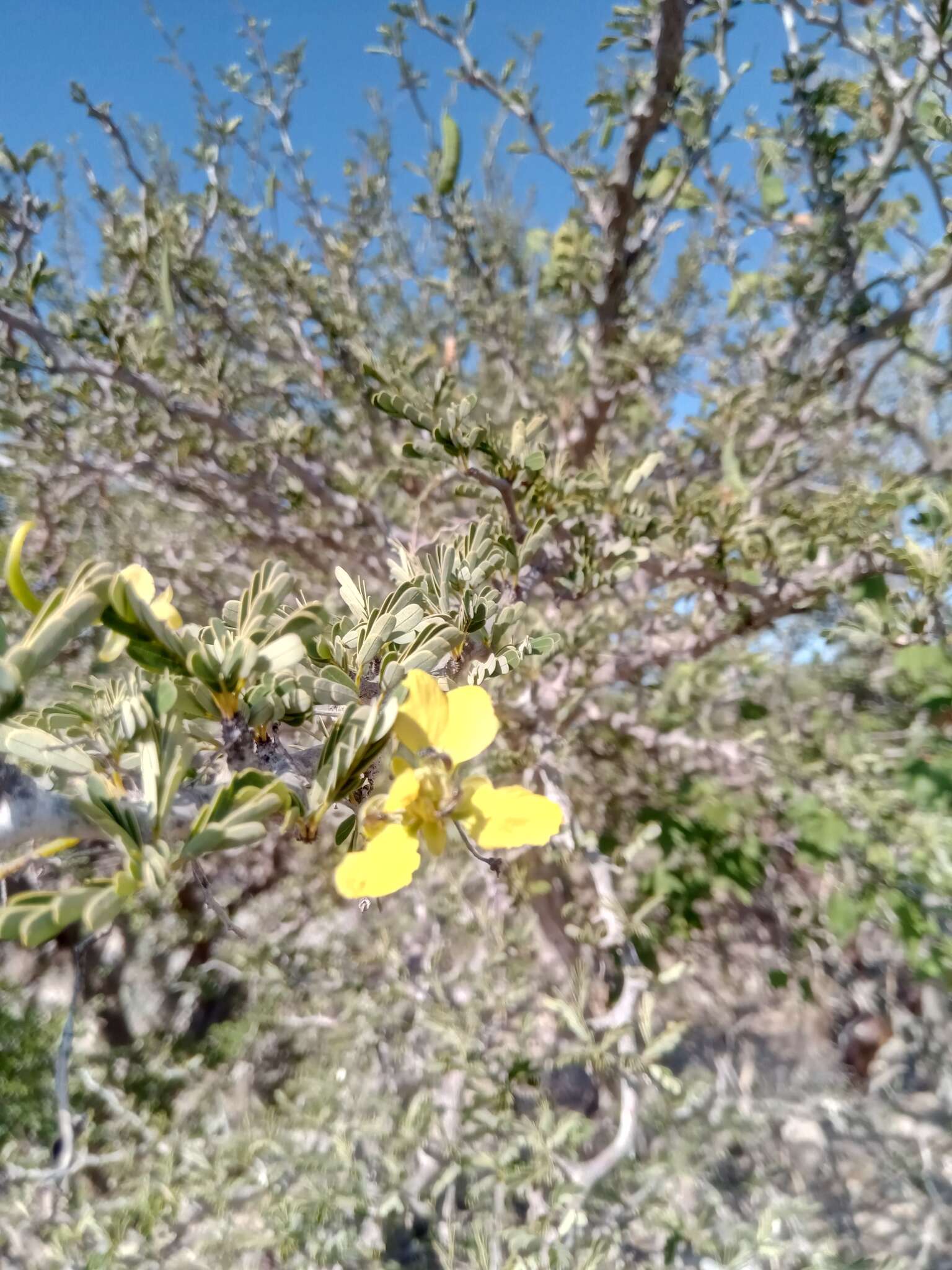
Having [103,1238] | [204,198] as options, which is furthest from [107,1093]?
[204,198]

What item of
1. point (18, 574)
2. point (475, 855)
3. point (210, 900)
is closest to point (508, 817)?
point (475, 855)

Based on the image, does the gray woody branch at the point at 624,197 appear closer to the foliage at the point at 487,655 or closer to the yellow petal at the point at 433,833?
the foliage at the point at 487,655

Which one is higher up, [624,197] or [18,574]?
[624,197]

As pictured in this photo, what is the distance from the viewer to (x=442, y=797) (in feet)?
1.61

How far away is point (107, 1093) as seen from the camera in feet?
4.83

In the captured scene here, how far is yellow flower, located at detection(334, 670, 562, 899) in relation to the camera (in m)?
0.46

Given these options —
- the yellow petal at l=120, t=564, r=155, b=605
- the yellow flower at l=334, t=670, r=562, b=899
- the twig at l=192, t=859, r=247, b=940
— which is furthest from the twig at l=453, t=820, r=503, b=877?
the yellow petal at l=120, t=564, r=155, b=605

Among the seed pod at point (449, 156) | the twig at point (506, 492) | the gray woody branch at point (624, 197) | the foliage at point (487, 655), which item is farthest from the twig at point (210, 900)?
the seed pod at point (449, 156)

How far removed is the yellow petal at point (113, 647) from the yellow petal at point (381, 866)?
0.21 m

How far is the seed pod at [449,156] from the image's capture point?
176 cm

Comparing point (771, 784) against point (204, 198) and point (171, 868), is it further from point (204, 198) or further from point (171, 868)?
point (204, 198)

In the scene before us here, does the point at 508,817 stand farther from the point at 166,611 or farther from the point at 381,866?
the point at 166,611

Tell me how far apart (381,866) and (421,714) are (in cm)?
11

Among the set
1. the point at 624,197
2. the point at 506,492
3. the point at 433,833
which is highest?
the point at 624,197
